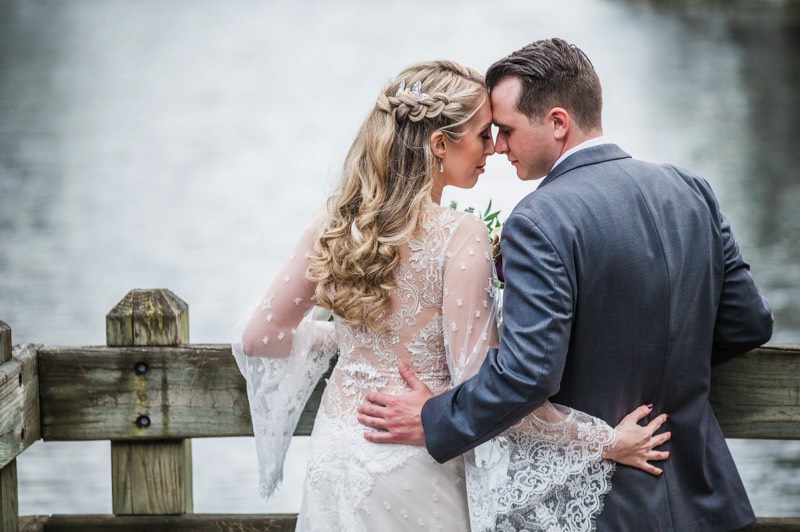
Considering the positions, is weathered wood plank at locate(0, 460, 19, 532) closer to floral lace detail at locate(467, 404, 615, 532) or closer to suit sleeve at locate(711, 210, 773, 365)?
floral lace detail at locate(467, 404, 615, 532)

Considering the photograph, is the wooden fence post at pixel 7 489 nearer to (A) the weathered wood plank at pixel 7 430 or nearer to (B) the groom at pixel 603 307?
(A) the weathered wood plank at pixel 7 430

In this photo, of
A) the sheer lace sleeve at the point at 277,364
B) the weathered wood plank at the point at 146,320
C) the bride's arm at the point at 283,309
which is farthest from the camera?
the weathered wood plank at the point at 146,320

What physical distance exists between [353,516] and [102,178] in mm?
12011

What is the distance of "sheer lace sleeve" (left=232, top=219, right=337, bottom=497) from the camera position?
2.75m

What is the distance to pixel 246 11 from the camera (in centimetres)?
2950

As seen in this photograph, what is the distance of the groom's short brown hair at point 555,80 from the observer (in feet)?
7.93

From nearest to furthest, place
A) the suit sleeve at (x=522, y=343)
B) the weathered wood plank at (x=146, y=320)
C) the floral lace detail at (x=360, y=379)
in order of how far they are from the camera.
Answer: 1. the suit sleeve at (x=522, y=343)
2. the floral lace detail at (x=360, y=379)
3. the weathered wood plank at (x=146, y=320)

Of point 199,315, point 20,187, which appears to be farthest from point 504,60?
point 20,187

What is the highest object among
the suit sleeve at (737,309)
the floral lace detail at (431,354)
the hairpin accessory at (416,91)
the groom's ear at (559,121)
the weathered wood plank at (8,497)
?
the hairpin accessory at (416,91)

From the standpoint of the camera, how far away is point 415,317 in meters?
2.46

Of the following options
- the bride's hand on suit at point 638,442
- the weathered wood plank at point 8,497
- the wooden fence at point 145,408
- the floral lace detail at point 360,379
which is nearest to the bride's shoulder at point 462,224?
the floral lace detail at point 360,379

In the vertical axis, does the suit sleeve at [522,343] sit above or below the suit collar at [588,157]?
below

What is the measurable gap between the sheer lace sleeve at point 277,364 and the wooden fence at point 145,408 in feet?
0.43

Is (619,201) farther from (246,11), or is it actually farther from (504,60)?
(246,11)
